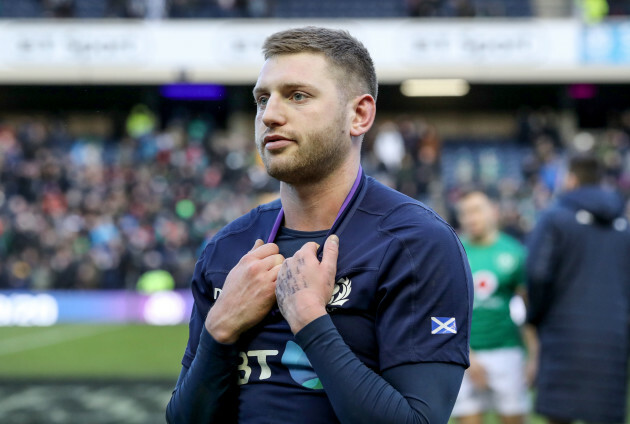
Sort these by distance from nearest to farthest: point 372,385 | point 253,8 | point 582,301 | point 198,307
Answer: point 372,385, point 198,307, point 582,301, point 253,8

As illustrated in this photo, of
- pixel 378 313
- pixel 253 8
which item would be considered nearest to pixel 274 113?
pixel 378 313

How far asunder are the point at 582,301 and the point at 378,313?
327 cm

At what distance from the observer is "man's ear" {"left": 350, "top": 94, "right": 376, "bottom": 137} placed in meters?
2.23

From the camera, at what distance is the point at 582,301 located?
502 centimetres

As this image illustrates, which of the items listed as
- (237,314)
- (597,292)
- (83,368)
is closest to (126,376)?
(83,368)

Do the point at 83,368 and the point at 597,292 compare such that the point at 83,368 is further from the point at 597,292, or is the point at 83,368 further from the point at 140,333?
the point at 597,292

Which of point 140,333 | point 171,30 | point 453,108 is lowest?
point 140,333

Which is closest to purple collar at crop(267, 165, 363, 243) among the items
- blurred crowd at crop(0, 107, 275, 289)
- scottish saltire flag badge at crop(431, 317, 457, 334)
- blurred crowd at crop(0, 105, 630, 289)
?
scottish saltire flag badge at crop(431, 317, 457, 334)

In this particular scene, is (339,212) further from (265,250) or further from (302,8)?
(302,8)

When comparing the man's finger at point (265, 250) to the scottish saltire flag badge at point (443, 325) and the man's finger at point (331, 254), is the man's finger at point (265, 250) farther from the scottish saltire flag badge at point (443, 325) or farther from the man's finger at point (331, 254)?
the scottish saltire flag badge at point (443, 325)

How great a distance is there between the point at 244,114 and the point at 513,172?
9130mm

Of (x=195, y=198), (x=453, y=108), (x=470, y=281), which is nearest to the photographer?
(x=470, y=281)

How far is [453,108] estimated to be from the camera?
1105 inches

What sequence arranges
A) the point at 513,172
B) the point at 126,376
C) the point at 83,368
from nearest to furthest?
the point at 126,376 → the point at 83,368 → the point at 513,172
